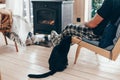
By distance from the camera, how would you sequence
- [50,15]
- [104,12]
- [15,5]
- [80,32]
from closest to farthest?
1. [104,12]
2. [80,32]
3. [50,15]
4. [15,5]

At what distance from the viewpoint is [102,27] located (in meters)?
2.55

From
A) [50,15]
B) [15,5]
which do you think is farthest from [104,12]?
[15,5]

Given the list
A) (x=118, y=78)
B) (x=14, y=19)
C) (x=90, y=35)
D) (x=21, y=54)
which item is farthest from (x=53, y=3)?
(x=118, y=78)

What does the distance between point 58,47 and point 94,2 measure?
2.65 metres

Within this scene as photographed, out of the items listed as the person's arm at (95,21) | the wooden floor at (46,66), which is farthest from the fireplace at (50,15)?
the person's arm at (95,21)

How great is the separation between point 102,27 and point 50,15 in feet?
5.89

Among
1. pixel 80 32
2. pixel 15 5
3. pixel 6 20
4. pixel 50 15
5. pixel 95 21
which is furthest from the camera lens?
pixel 15 5

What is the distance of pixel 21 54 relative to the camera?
327 cm

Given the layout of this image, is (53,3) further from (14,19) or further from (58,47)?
(58,47)

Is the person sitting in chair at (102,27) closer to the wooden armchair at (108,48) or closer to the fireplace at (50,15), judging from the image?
the wooden armchair at (108,48)

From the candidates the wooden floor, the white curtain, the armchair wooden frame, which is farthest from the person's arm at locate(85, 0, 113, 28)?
the white curtain

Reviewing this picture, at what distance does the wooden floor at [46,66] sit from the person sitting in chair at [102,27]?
393 mm

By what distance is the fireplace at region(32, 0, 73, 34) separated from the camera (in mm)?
3992

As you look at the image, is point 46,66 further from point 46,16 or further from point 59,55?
point 46,16
